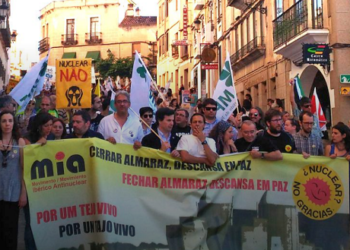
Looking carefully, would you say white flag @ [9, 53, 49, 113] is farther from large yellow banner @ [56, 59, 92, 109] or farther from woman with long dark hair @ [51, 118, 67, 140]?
woman with long dark hair @ [51, 118, 67, 140]

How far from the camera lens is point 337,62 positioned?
768 inches

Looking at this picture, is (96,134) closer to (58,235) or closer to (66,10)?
(58,235)

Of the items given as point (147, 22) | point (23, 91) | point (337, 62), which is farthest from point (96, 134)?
point (147, 22)

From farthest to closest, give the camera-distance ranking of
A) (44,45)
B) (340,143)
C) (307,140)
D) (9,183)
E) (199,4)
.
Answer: (44,45), (199,4), (307,140), (340,143), (9,183)

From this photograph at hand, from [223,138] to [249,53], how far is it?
68.7 ft

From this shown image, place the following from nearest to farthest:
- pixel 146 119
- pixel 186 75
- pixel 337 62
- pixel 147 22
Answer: pixel 146 119
pixel 337 62
pixel 186 75
pixel 147 22

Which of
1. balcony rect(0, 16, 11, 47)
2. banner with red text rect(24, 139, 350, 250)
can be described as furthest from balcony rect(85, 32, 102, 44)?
banner with red text rect(24, 139, 350, 250)

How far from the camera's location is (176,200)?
23.9 ft

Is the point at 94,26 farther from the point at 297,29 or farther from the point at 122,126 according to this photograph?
the point at 122,126

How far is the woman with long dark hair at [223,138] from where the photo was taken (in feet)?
27.4

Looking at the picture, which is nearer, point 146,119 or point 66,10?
point 146,119

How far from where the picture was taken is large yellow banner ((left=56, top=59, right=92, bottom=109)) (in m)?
10.8

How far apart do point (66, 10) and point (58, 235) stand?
63.5 meters

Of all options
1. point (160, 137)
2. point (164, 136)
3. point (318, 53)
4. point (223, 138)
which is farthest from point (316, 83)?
point (160, 137)
